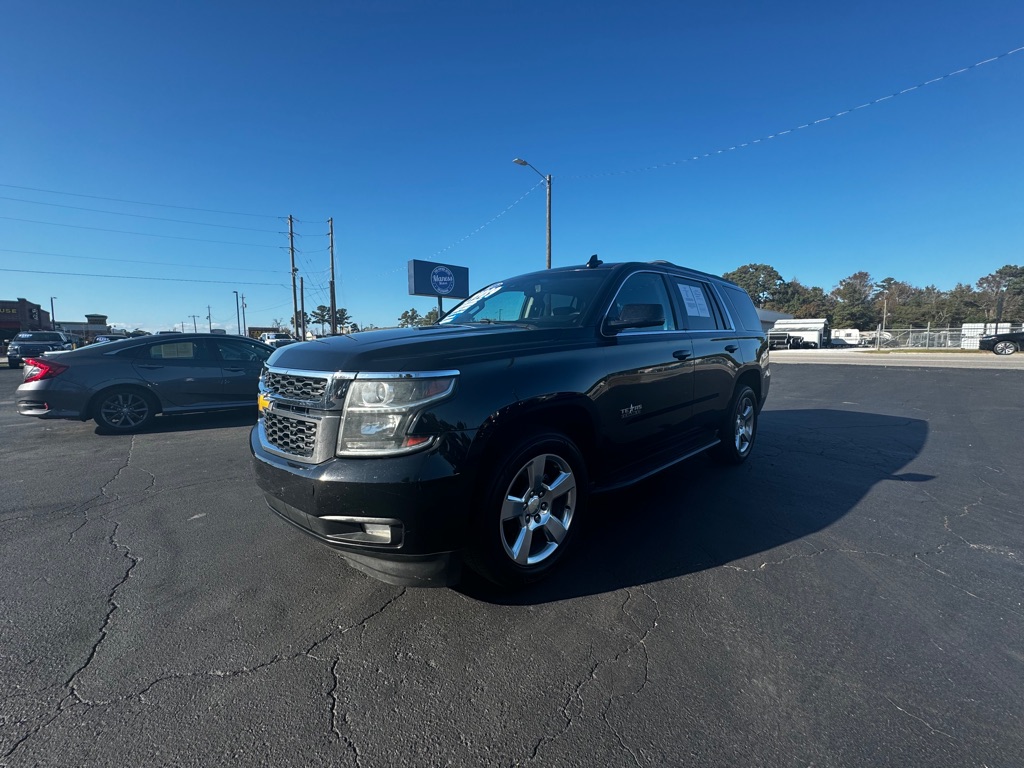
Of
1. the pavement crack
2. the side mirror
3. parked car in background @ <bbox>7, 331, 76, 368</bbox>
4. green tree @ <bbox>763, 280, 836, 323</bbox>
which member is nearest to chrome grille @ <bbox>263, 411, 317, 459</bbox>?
the pavement crack

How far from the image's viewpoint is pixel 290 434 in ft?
8.65

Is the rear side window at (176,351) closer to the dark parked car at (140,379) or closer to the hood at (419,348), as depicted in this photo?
the dark parked car at (140,379)

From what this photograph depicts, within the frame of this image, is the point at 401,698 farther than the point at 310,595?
No

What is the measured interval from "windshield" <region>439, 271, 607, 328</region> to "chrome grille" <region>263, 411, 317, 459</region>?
157cm

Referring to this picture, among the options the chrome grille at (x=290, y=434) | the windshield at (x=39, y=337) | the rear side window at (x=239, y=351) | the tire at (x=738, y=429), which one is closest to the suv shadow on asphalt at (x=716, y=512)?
the tire at (x=738, y=429)

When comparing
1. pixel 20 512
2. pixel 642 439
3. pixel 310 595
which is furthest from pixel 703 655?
pixel 20 512

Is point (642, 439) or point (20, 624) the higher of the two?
point (642, 439)

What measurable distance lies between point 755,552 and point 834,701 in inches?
52.6

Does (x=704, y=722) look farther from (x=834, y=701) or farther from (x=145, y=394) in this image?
(x=145, y=394)

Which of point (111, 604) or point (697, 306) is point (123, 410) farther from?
point (697, 306)

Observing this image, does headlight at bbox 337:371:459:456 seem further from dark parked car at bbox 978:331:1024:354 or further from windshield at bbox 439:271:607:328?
dark parked car at bbox 978:331:1024:354

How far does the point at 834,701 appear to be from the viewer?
1.98 metres

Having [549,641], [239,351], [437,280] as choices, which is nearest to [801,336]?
[437,280]

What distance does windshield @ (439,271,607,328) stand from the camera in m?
3.57
